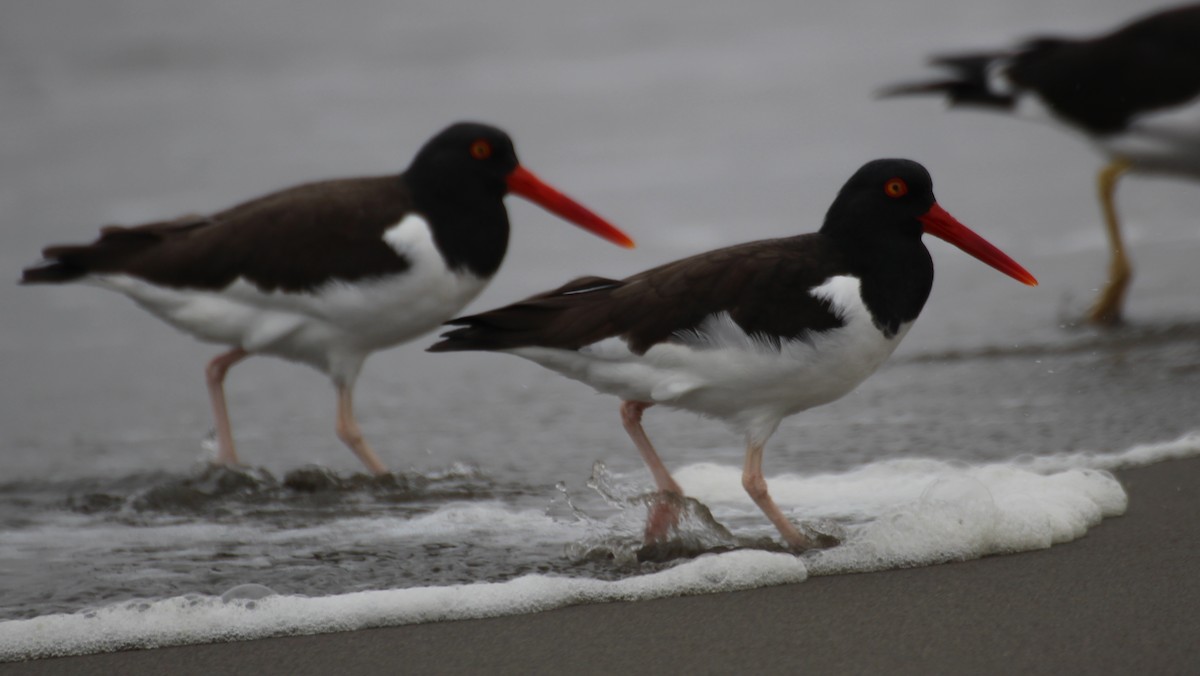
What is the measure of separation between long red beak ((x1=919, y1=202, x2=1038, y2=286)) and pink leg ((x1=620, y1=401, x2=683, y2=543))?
0.96m

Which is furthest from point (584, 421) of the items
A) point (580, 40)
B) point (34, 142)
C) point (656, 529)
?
point (580, 40)

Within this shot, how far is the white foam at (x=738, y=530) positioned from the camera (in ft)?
11.5

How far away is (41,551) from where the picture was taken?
4395 millimetres

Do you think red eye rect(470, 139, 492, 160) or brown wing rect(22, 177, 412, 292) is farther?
red eye rect(470, 139, 492, 160)

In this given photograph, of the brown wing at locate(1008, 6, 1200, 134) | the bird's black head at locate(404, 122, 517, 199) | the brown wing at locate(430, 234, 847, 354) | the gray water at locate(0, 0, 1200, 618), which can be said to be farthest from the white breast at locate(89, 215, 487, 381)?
the brown wing at locate(1008, 6, 1200, 134)

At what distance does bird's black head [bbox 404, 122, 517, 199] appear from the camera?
5.32 meters

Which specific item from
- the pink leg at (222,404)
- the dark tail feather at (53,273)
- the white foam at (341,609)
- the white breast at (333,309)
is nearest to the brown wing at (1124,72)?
the white breast at (333,309)

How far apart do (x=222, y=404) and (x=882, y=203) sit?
2884 mm

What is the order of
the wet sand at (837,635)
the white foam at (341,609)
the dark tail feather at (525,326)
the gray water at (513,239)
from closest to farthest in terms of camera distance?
the wet sand at (837,635) → the white foam at (341,609) → the dark tail feather at (525,326) → the gray water at (513,239)

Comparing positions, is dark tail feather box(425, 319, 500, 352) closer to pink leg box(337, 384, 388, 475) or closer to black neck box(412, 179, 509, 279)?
black neck box(412, 179, 509, 279)

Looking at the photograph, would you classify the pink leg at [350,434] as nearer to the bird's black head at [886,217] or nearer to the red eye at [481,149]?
the red eye at [481,149]

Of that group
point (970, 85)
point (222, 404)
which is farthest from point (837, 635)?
point (970, 85)

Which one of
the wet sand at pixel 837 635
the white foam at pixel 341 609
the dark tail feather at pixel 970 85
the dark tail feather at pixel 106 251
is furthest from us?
the dark tail feather at pixel 970 85

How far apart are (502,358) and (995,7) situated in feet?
49.1
